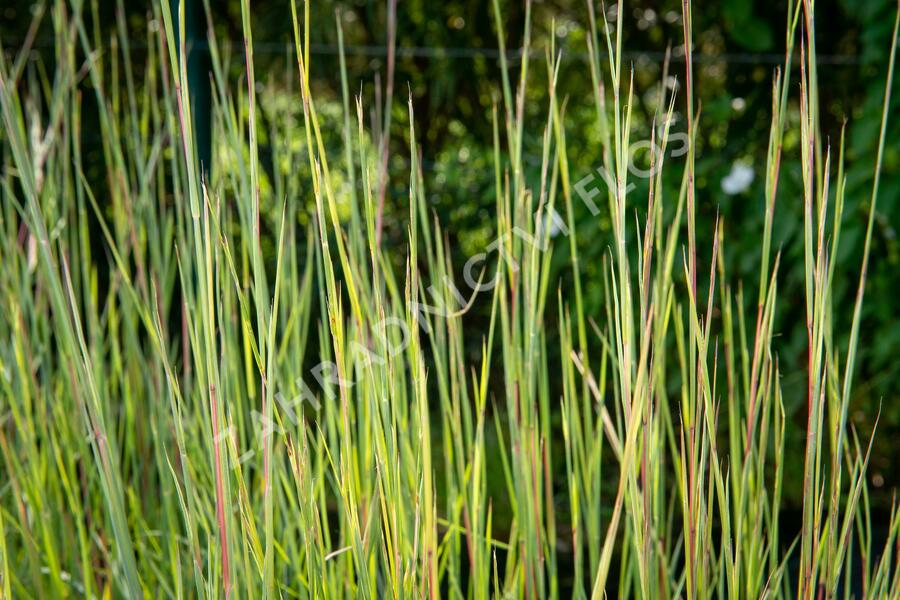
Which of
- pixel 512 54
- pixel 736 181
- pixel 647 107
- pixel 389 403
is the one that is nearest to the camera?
pixel 389 403

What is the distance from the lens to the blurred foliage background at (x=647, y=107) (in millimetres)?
1904

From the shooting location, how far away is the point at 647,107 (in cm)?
256

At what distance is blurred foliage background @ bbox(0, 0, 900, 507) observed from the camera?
1.90 m

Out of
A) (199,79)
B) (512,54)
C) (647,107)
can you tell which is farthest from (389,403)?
(647,107)

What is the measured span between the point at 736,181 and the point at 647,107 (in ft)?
2.17

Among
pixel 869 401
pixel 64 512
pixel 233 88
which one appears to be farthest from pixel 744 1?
pixel 64 512

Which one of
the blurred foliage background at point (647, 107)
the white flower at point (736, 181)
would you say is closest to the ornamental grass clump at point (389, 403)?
the blurred foliage background at point (647, 107)

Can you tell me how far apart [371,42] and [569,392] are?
192cm

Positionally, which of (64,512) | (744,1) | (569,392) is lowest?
(64,512)

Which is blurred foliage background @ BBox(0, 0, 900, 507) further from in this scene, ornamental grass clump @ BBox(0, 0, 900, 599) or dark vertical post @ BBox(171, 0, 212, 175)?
ornamental grass clump @ BBox(0, 0, 900, 599)

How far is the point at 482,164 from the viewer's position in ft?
7.47

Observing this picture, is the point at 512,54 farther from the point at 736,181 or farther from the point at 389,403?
the point at 389,403

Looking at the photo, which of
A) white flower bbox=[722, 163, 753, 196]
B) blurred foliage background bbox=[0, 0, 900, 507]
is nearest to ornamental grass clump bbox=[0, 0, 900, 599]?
blurred foliage background bbox=[0, 0, 900, 507]

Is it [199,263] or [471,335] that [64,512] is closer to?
[199,263]
